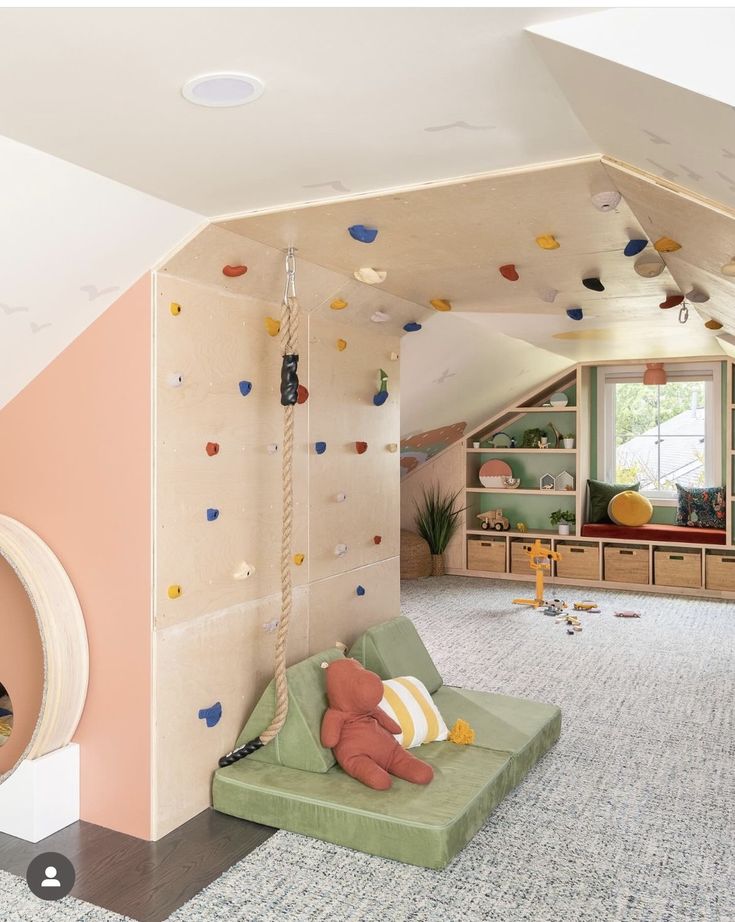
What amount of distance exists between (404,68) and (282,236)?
128 cm

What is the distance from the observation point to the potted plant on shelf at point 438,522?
7.31m

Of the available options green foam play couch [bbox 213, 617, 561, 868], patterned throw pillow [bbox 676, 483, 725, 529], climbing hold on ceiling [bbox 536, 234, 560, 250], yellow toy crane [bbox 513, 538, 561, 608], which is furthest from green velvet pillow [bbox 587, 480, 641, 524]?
climbing hold on ceiling [bbox 536, 234, 560, 250]

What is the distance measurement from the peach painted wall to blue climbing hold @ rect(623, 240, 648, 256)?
1.60 metres

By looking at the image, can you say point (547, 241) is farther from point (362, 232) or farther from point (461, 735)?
point (461, 735)

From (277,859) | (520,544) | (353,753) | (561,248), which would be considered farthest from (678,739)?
(520,544)

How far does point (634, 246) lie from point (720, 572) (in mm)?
4514

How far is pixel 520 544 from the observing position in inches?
283

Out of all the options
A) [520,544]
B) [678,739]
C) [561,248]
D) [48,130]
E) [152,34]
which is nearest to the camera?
[152,34]

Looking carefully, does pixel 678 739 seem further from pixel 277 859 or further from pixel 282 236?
pixel 282 236

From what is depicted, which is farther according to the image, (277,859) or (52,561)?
(52,561)

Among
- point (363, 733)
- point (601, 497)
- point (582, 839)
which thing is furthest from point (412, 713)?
point (601, 497)

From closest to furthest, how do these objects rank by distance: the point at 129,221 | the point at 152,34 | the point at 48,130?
the point at 152,34 < the point at 48,130 < the point at 129,221

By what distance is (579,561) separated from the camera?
6980 mm

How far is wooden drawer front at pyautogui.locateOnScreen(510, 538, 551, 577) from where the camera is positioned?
716cm
